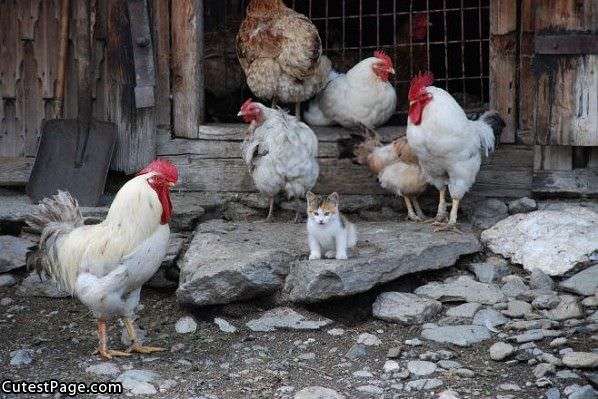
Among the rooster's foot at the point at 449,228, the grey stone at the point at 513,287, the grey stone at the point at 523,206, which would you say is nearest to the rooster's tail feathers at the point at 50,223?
the rooster's foot at the point at 449,228

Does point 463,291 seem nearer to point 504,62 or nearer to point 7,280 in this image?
point 504,62

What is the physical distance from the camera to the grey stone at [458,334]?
6.50m

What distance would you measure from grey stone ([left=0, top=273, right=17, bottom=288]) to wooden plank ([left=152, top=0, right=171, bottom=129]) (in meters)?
1.74

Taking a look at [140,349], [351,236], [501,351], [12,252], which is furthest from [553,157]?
[12,252]

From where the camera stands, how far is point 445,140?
768 cm

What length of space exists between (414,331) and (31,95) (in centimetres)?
392

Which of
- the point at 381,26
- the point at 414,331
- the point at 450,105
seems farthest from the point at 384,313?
the point at 381,26

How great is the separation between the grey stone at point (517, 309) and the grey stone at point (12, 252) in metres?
3.56

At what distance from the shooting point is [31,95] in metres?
8.78

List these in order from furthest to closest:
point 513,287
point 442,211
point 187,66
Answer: point 187,66 < point 442,211 < point 513,287

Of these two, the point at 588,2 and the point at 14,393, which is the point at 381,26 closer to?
the point at 588,2

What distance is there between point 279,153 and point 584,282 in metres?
2.36

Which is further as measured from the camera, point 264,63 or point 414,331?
point 264,63

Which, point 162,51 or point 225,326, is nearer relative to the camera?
point 225,326
